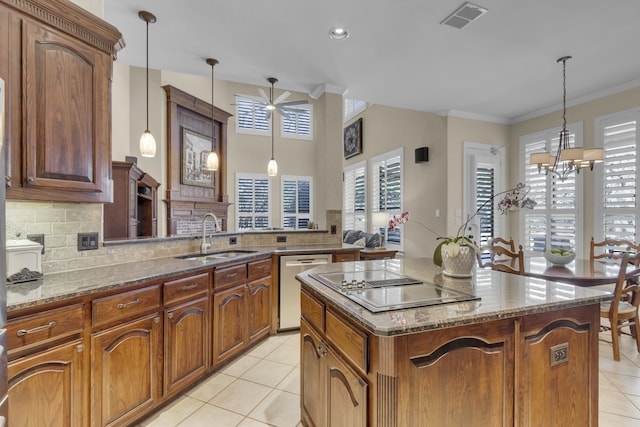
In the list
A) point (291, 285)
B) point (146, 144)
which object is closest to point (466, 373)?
point (291, 285)

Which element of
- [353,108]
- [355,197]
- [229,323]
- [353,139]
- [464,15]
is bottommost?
[229,323]

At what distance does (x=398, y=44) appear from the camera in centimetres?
280

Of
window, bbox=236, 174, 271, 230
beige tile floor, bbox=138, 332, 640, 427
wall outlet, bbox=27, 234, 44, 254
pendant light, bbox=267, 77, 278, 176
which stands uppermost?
pendant light, bbox=267, 77, 278, 176

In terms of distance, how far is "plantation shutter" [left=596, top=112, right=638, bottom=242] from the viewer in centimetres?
359

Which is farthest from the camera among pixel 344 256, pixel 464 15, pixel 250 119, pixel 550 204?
pixel 250 119

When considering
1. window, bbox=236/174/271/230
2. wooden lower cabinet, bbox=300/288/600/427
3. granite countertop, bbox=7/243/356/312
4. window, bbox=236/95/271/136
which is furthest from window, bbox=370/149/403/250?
wooden lower cabinet, bbox=300/288/600/427

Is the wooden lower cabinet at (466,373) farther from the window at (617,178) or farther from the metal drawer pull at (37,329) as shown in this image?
the window at (617,178)

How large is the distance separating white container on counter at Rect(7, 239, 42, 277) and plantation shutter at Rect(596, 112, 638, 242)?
5.62 m

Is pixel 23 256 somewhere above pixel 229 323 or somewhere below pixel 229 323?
above

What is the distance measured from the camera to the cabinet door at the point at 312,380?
1.48 m

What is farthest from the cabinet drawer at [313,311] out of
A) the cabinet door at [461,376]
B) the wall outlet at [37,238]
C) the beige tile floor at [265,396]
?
the wall outlet at [37,238]

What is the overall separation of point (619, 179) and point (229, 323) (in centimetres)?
477

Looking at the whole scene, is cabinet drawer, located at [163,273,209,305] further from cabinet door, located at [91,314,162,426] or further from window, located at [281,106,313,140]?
window, located at [281,106,313,140]

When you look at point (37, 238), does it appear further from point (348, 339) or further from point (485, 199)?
point (485, 199)
